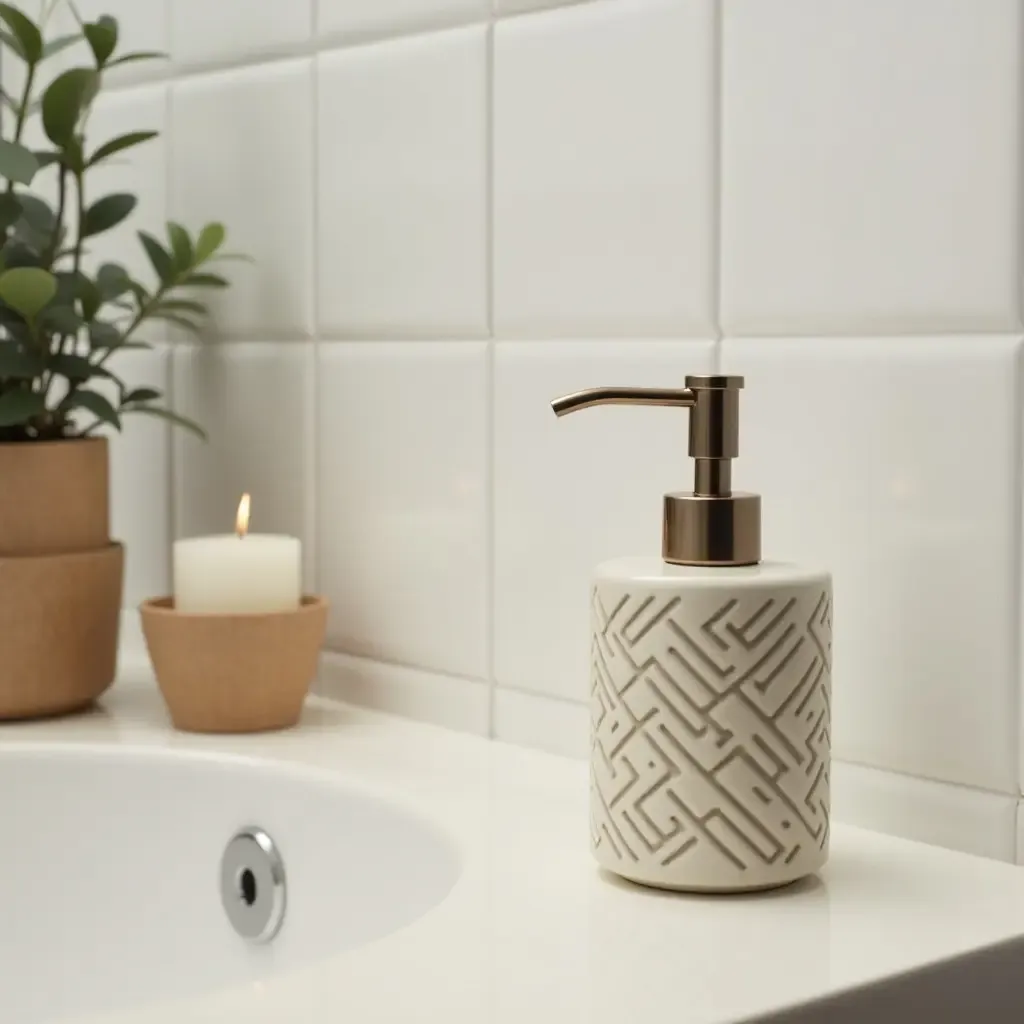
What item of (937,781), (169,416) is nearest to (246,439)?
(169,416)

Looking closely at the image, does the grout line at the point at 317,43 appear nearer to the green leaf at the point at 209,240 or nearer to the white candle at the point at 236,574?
the green leaf at the point at 209,240

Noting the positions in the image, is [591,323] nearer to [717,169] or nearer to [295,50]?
[717,169]

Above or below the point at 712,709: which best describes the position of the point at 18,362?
above

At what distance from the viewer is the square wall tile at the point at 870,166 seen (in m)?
0.59

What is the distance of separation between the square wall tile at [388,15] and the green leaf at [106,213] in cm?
14

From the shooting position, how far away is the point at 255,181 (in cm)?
95

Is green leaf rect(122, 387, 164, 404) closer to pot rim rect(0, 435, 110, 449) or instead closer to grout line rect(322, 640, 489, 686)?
pot rim rect(0, 435, 110, 449)

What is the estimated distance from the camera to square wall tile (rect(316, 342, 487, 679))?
820mm

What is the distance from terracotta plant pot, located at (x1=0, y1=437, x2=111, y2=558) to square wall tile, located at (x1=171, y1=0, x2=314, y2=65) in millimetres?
249

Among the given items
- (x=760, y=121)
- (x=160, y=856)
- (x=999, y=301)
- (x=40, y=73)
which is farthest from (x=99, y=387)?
(x=999, y=301)

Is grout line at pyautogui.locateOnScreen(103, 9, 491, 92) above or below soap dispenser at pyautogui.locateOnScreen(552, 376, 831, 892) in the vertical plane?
above

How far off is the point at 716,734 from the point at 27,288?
1.45ft

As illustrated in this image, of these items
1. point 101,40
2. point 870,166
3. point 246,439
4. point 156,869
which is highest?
point 101,40

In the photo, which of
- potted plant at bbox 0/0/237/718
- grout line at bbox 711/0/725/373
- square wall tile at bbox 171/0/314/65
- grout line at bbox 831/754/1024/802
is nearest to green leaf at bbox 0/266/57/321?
potted plant at bbox 0/0/237/718
